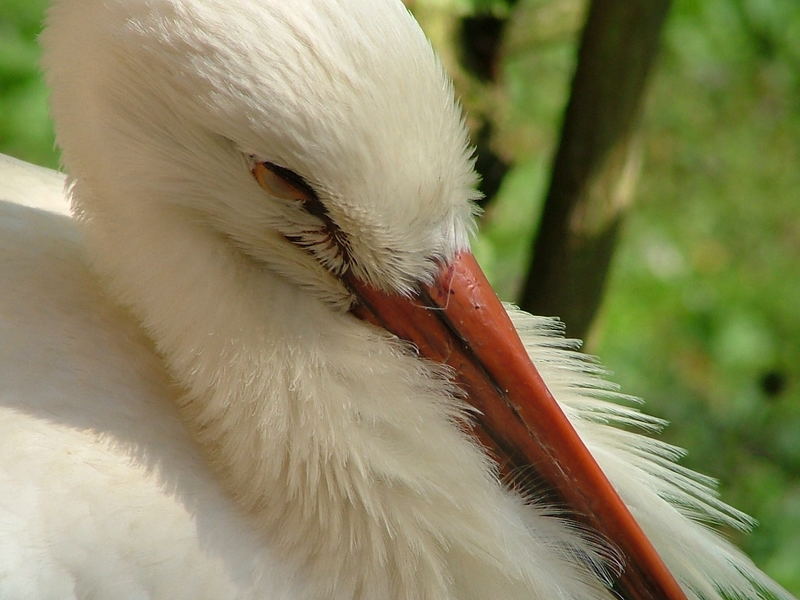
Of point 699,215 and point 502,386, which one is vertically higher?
point 699,215

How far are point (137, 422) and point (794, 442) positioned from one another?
7.84 ft

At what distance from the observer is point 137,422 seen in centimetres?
163

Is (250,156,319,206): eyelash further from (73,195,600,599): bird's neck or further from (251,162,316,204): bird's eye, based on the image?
(73,195,600,599): bird's neck

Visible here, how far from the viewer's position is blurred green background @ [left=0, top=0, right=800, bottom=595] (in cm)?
318

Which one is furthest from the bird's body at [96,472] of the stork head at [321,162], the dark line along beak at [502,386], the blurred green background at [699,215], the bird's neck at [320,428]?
the blurred green background at [699,215]

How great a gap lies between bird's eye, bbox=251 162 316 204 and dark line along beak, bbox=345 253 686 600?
16 cm

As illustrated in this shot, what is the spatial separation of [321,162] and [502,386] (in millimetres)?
425

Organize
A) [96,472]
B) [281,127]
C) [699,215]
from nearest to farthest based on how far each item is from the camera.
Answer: [281,127] → [96,472] → [699,215]

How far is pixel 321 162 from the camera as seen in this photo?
1.43 metres

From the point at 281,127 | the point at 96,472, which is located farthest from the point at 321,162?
the point at 96,472

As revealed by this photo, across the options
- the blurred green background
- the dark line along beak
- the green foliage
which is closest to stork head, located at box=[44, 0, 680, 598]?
the dark line along beak

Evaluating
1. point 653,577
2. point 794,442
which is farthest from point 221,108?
point 794,442

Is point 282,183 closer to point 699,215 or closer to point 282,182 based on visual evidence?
point 282,182

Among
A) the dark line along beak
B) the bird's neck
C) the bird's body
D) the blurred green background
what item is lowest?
the bird's body
